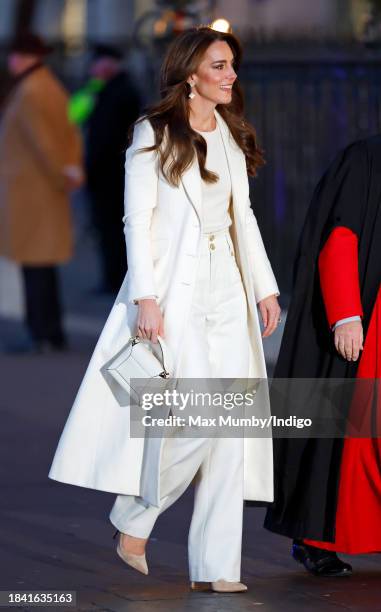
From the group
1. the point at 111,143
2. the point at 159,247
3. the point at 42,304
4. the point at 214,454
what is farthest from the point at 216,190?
the point at 111,143

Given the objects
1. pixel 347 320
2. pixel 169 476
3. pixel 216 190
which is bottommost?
pixel 169 476

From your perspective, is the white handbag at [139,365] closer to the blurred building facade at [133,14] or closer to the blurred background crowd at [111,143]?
the blurred background crowd at [111,143]

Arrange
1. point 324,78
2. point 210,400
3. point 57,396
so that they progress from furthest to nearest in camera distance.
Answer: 1. point 324,78
2. point 57,396
3. point 210,400

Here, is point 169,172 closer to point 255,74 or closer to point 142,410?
point 142,410

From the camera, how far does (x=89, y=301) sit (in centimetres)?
1548

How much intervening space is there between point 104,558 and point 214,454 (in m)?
0.83

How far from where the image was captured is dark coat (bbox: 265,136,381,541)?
6023 mm

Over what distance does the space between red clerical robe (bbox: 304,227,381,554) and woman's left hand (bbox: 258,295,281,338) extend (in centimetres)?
18

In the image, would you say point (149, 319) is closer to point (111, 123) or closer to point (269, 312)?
point (269, 312)

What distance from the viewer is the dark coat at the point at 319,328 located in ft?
19.8

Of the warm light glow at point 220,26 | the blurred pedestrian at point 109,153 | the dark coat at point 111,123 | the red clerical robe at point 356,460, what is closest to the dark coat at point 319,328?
the red clerical robe at point 356,460

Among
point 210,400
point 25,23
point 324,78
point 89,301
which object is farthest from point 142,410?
point 25,23

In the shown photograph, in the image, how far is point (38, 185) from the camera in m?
12.4

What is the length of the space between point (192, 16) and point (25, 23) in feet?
66.4
